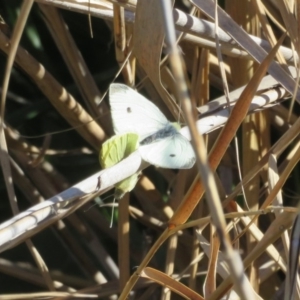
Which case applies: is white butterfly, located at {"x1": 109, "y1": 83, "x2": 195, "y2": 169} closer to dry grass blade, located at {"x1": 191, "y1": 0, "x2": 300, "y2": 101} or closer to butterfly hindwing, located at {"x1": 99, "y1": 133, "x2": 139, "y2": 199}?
butterfly hindwing, located at {"x1": 99, "y1": 133, "x2": 139, "y2": 199}

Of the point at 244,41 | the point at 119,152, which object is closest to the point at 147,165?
the point at 119,152

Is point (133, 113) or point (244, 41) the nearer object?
point (244, 41)

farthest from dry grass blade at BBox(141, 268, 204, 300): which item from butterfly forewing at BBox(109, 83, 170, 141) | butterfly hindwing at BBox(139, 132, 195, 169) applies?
butterfly forewing at BBox(109, 83, 170, 141)

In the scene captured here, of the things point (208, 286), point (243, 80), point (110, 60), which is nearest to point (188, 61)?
point (243, 80)

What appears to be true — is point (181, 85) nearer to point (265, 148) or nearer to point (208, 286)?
point (208, 286)

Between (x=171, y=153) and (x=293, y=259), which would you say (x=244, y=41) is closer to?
(x=171, y=153)

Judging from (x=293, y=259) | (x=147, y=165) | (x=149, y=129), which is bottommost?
(x=293, y=259)

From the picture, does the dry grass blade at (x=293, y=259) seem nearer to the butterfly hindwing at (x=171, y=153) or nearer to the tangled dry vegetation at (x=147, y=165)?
the tangled dry vegetation at (x=147, y=165)
